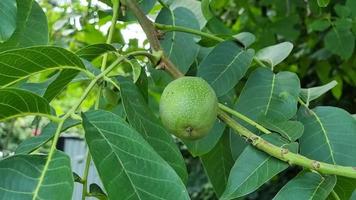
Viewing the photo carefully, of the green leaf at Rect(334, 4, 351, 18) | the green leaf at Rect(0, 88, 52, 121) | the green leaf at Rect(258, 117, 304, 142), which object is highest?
the green leaf at Rect(0, 88, 52, 121)

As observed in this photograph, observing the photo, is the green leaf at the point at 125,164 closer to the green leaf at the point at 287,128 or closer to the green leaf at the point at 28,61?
the green leaf at the point at 28,61

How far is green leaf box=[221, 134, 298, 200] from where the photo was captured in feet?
3.24

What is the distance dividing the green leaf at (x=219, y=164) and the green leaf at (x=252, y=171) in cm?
37

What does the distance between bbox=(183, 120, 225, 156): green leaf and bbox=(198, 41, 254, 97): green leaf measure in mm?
69

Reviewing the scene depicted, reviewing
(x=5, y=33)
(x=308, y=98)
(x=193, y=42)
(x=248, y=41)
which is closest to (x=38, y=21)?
(x=5, y=33)

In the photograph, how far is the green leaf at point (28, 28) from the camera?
3.93ft

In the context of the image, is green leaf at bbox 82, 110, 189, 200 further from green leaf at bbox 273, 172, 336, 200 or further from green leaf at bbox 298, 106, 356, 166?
green leaf at bbox 298, 106, 356, 166

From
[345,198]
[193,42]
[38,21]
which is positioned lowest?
[345,198]

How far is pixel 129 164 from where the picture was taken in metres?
0.83

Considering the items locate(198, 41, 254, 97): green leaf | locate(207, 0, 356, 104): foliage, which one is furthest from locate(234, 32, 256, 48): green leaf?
locate(207, 0, 356, 104): foliage

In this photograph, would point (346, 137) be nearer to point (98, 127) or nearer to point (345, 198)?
point (345, 198)

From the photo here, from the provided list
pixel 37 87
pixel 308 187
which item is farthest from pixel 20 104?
pixel 308 187

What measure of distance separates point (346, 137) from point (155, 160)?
1.45 feet

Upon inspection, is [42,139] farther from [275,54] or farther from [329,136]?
[275,54]
